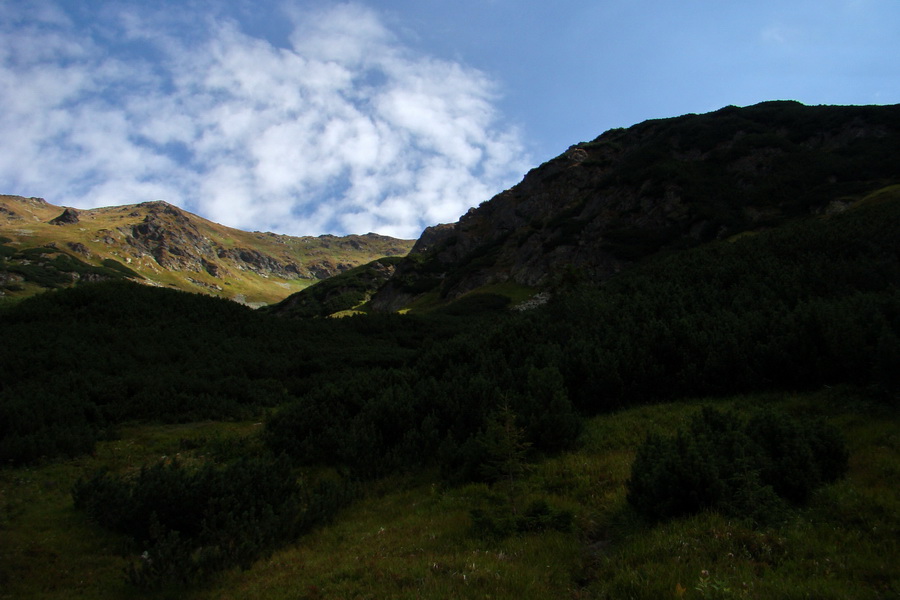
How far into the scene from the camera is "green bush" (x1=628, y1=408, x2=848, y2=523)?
6.04 meters

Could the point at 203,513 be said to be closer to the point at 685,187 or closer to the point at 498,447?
the point at 498,447

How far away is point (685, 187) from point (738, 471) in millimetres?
53261

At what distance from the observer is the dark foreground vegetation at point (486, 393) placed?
7125 mm

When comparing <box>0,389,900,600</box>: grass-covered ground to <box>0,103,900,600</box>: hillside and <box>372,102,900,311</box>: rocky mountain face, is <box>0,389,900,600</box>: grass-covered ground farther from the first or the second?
<box>372,102,900,311</box>: rocky mountain face

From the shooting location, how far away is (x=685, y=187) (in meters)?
52.2

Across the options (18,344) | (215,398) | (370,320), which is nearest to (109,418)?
(215,398)

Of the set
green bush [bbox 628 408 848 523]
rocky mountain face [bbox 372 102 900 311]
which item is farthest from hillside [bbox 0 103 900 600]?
rocky mountain face [bbox 372 102 900 311]

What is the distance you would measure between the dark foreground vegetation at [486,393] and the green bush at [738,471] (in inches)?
1.2

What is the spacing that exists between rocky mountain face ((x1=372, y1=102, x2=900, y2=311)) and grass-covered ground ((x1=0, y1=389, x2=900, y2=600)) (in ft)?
102

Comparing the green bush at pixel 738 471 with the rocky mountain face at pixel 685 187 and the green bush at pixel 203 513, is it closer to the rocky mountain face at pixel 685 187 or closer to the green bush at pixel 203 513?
the green bush at pixel 203 513

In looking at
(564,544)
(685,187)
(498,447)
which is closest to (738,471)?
(564,544)

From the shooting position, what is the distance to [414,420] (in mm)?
13500

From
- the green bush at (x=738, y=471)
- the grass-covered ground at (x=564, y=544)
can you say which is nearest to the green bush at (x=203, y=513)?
the grass-covered ground at (x=564, y=544)

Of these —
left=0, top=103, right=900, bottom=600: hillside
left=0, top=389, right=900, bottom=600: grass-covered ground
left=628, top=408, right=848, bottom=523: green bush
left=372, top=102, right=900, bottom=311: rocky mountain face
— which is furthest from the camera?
left=372, top=102, right=900, bottom=311: rocky mountain face
